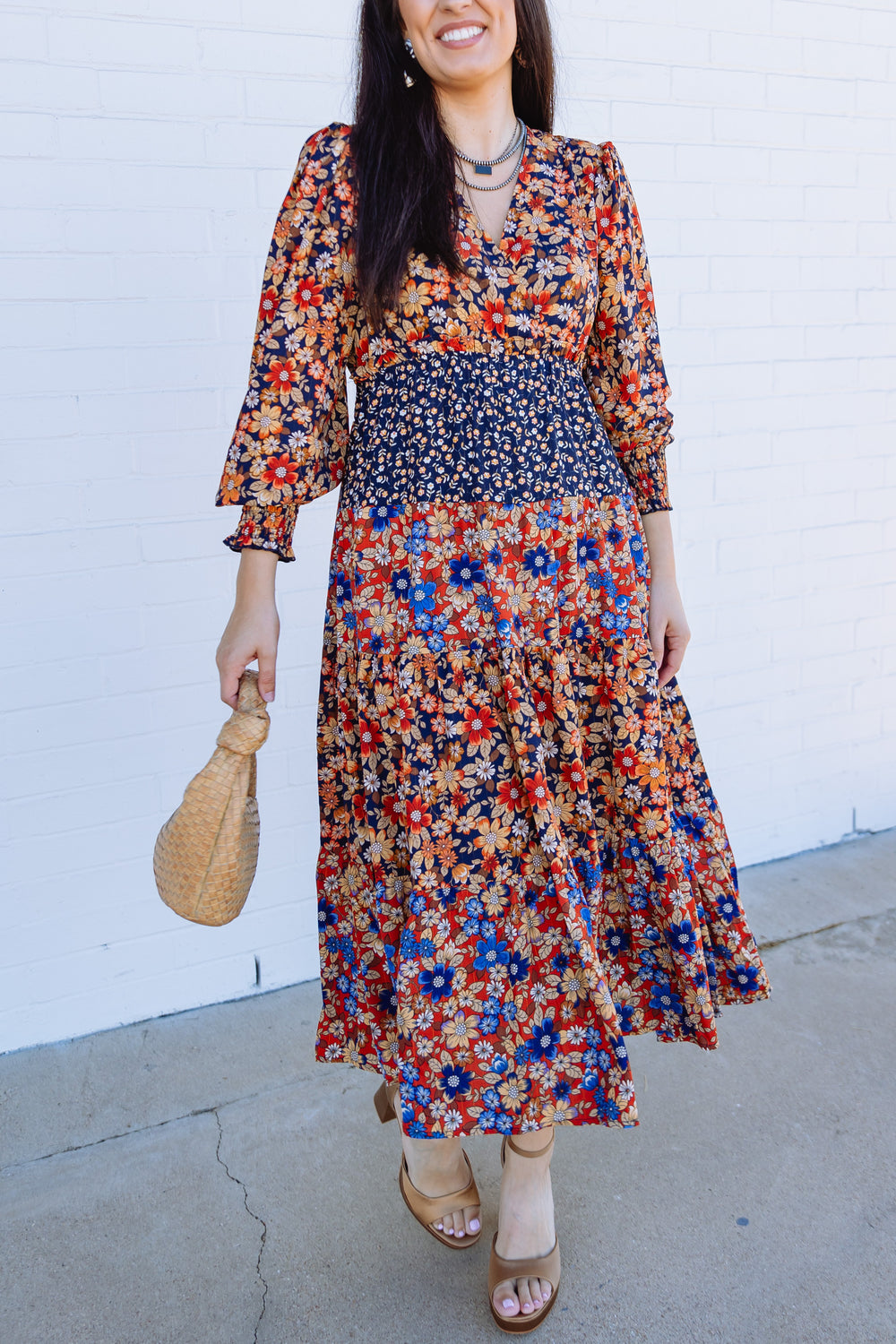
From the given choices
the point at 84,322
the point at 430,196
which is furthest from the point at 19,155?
the point at 430,196

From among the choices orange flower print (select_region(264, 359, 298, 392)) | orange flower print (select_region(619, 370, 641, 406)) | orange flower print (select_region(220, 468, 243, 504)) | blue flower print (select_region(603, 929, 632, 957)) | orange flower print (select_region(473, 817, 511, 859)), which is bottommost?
blue flower print (select_region(603, 929, 632, 957))

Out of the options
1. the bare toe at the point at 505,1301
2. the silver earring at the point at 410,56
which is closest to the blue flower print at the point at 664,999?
the bare toe at the point at 505,1301

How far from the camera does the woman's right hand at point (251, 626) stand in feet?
5.15

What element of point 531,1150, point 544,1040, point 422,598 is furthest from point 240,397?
point 531,1150

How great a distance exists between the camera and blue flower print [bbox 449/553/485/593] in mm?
1512

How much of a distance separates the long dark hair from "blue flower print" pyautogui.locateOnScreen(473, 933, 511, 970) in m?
0.90

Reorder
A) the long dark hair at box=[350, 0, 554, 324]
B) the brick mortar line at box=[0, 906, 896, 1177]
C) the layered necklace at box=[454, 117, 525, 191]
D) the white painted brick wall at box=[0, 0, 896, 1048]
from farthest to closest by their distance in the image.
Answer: the white painted brick wall at box=[0, 0, 896, 1048], the brick mortar line at box=[0, 906, 896, 1177], the layered necklace at box=[454, 117, 525, 191], the long dark hair at box=[350, 0, 554, 324]

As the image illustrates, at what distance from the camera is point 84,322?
220 cm

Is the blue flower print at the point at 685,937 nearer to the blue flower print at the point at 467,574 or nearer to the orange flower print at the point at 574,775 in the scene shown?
the orange flower print at the point at 574,775

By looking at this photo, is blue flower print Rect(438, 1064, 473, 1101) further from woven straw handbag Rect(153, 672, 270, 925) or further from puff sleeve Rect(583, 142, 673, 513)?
puff sleeve Rect(583, 142, 673, 513)

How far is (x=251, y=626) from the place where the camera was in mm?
1571

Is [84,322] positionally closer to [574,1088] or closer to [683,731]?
[683,731]

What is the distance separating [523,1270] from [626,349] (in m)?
1.44

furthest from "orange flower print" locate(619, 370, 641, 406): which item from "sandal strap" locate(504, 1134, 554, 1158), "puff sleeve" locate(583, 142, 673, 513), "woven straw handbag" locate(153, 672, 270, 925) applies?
"sandal strap" locate(504, 1134, 554, 1158)
